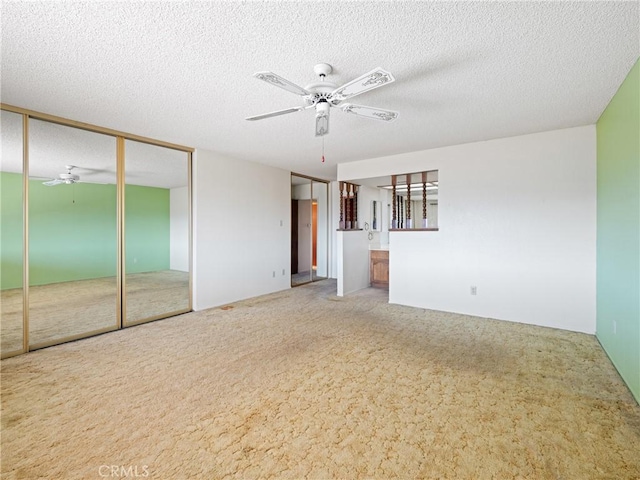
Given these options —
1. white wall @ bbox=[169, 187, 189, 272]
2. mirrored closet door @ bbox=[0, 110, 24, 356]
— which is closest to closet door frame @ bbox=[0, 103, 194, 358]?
mirrored closet door @ bbox=[0, 110, 24, 356]

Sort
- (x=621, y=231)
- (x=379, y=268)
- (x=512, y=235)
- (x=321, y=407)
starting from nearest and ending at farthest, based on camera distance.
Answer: (x=321, y=407) → (x=621, y=231) → (x=512, y=235) → (x=379, y=268)

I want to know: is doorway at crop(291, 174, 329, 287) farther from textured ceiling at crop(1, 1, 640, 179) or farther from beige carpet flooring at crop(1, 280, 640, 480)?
textured ceiling at crop(1, 1, 640, 179)

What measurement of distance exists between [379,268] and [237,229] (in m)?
3.10

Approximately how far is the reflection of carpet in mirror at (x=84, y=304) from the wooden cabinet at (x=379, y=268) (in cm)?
374

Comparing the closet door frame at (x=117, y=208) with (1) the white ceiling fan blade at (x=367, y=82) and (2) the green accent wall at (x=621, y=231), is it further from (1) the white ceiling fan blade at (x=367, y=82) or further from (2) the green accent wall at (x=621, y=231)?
(2) the green accent wall at (x=621, y=231)

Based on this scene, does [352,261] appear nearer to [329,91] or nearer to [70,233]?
[329,91]

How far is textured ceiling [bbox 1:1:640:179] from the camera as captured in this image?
1.71m

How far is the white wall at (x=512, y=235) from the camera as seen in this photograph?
3688mm

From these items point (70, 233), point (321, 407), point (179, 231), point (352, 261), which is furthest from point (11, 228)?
point (352, 261)

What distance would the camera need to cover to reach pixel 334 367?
2736 millimetres

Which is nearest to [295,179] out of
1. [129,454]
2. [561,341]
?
[561,341]

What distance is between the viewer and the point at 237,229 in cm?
533

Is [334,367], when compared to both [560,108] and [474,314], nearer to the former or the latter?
[474,314]

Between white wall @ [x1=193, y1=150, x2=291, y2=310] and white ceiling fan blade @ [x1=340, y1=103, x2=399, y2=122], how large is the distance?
3.03m
